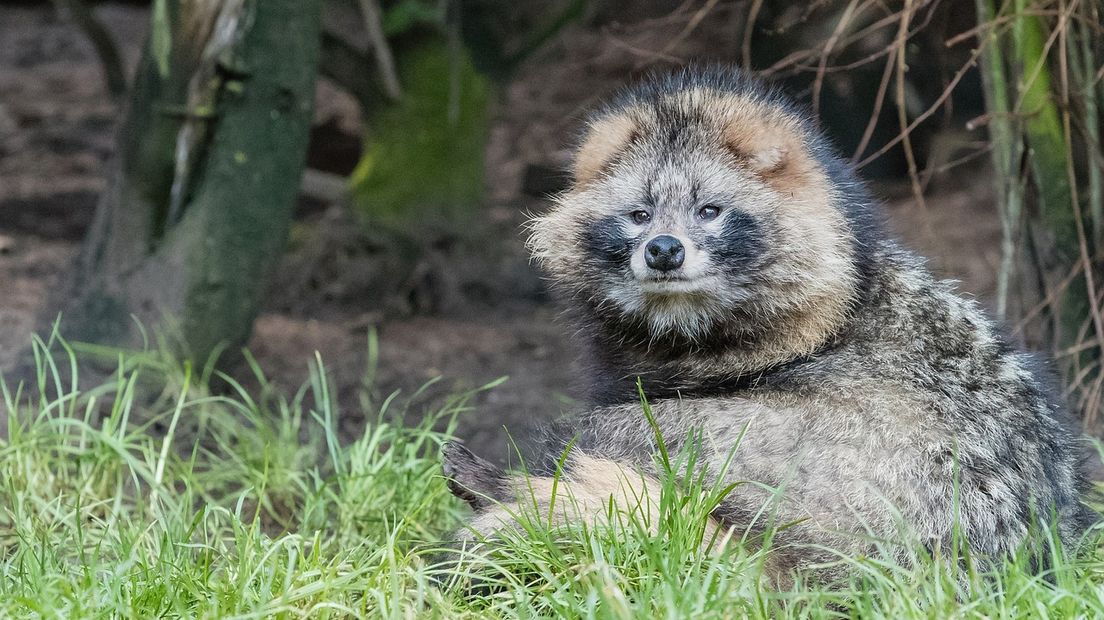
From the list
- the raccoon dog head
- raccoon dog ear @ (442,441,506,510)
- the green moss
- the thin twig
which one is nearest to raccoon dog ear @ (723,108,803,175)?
the raccoon dog head

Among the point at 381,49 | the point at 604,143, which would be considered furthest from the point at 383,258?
the point at 604,143

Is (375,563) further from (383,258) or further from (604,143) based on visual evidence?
(383,258)

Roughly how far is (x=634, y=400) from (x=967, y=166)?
6508 mm

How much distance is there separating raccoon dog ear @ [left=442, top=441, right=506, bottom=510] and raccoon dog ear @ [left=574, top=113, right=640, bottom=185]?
1.09 m

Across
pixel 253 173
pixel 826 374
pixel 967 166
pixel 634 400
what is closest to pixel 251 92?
pixel 253 173

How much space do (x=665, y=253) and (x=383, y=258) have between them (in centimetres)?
405

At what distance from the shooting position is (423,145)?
761 cm

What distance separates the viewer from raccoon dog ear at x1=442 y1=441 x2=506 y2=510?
3865mm

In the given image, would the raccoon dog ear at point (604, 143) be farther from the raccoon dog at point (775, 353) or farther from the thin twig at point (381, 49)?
the thin twig at point (381, 49)

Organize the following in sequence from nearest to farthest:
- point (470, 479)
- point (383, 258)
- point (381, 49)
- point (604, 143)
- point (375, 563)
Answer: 1. point (375, 563)
2. point (470, 479)
3. point (604, 143)
4. point (381, 49)
5. point (383, 258)

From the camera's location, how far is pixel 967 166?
31.4ft

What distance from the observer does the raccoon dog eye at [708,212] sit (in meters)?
3.92

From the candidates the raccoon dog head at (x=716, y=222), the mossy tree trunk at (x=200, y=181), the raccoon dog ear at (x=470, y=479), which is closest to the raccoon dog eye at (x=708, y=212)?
the raccoon dog head at (x=716, y=222)

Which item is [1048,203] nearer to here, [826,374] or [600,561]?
[826,374]
